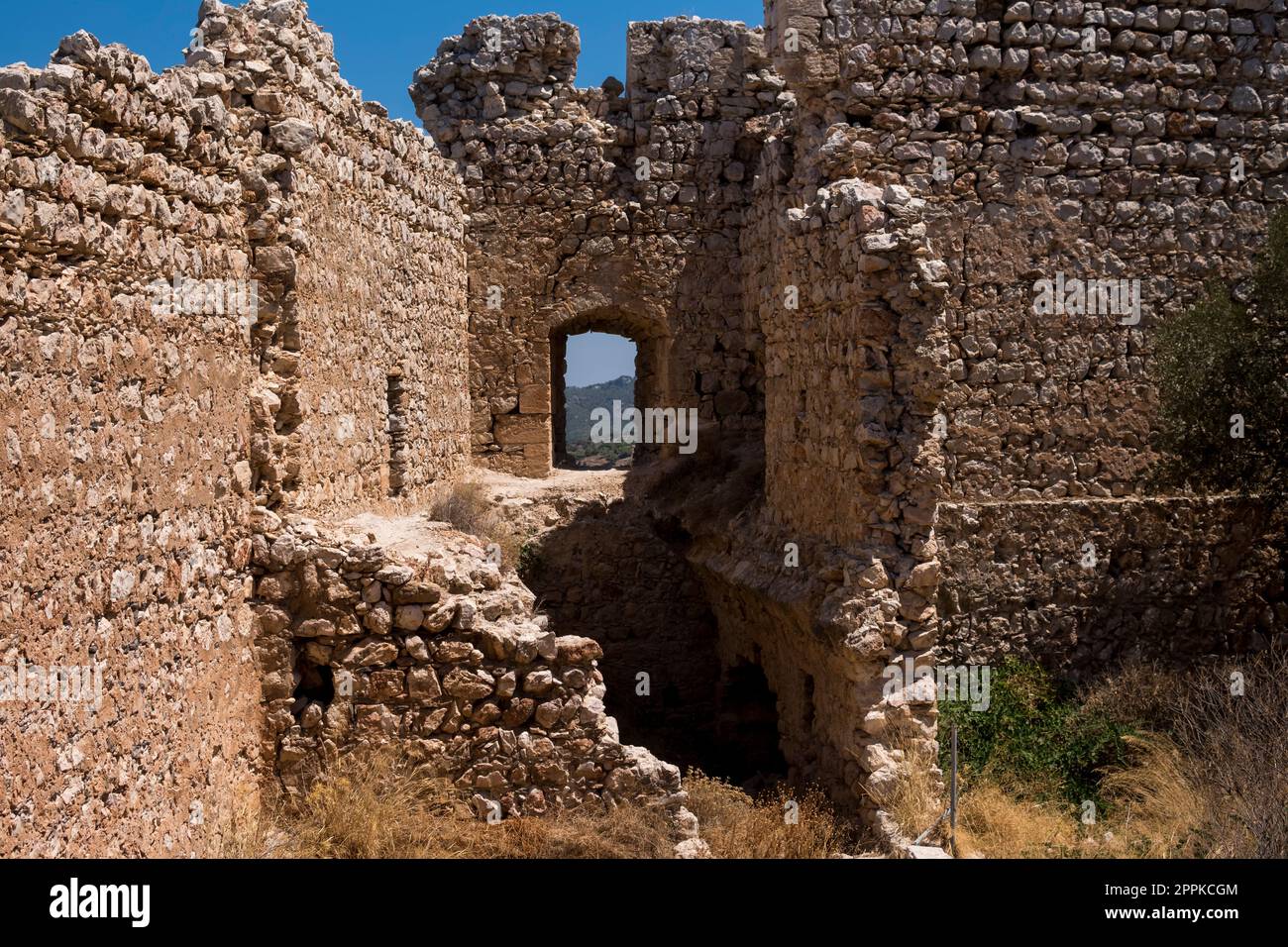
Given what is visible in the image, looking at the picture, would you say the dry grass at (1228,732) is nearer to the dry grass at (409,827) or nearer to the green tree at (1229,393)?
the green tree at (1229,393)

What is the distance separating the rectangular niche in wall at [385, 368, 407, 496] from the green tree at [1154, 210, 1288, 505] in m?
6.23

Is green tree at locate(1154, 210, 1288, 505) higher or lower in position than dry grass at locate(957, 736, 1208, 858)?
higher

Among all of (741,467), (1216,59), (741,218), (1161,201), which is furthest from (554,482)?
(1216,59)

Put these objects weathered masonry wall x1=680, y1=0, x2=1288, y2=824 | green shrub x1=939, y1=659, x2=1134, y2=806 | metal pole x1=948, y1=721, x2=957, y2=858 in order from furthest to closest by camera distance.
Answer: weathered masonry wall x1=680, y1=0, x2=1288, y2=824, green shrub x1=939, y1=659, x2=1134, y2=806, metal pole x1=948, y1=721, x2=957, y2=858

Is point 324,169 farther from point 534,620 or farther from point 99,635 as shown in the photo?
point 99,635

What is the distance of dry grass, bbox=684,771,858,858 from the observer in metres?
7.88

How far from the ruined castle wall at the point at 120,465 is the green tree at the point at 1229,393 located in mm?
7534

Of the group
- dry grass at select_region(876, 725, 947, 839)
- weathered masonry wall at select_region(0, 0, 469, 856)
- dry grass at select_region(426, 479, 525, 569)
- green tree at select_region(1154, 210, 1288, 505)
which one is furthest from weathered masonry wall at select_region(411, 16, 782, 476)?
dry grass at select_region(876, 725, 947, 839)

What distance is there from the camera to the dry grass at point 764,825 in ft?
25.9

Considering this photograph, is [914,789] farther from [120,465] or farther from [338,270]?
[120,465]

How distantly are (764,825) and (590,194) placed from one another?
22.0 ft

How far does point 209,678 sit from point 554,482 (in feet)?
20.7

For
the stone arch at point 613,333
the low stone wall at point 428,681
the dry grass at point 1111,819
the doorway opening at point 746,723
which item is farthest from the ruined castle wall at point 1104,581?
the low stone wall at point 428,681

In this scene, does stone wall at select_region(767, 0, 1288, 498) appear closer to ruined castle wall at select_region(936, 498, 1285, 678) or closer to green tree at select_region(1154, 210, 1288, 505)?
ruined castle wall at select_region(936, 498, 1285, 678)
